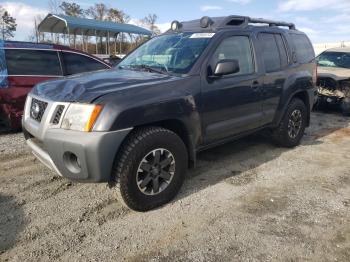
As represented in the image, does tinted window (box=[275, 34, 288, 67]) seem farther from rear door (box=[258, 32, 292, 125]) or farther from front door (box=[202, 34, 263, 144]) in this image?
front door (box=[202, 34, 263, 144])

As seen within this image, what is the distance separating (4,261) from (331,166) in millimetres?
4232

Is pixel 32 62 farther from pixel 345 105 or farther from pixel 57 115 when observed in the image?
pixel 345 105

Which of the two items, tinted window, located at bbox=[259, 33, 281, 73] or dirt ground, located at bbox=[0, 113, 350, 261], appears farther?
tinted window, located at bbox=[259, 33, 281, 73]

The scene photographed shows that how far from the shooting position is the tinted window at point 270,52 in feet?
16.6

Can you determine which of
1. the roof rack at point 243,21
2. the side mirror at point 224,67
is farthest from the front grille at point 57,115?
the roof rack at point 243,21

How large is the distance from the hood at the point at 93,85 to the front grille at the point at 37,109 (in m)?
0.08

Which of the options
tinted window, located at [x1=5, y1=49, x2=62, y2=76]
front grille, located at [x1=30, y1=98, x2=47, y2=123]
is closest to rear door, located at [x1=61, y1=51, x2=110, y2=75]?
tinted window, located at [x1=5, y1=49, x2=62, y2=76]

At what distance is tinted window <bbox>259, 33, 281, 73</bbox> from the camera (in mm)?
5072

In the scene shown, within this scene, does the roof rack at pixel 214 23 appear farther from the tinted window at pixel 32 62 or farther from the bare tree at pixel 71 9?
the bare tree at pixel 71 9

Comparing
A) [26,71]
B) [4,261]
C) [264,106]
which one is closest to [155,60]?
[264,106]

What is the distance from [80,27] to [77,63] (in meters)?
11.6

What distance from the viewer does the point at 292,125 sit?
229 inches

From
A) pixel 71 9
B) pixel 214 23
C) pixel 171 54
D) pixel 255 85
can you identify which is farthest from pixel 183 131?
pixel 71 9

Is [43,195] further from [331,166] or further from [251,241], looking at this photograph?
[331,166]
